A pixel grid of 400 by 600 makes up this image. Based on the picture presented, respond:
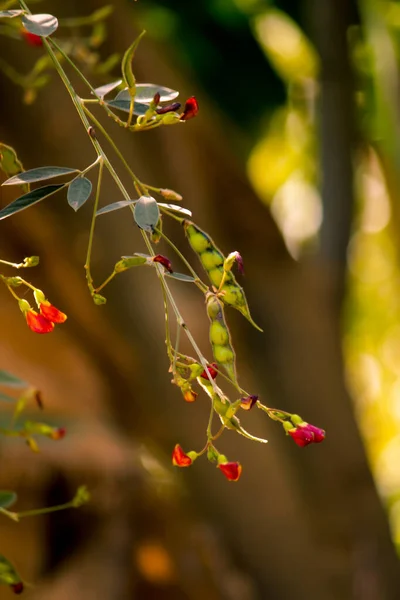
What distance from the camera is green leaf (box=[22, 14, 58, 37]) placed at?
0.30 metres

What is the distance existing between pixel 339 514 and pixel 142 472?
0.30m

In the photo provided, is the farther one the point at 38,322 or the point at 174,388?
the point at 174,388

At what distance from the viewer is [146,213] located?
0.94 feet

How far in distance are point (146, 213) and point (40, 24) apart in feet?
0.29

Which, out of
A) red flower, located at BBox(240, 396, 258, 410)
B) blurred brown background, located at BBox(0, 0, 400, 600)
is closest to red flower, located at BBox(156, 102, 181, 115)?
red flower, located at BBox(240, 396, 258, 410)

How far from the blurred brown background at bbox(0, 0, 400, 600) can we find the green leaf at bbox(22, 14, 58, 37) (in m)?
0.65

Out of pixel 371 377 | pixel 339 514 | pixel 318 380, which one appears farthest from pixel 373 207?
pixel 339 514

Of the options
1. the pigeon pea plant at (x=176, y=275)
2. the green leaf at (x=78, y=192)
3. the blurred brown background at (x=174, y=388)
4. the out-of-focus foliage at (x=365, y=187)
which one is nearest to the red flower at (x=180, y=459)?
the pigeon pea plant at (x=176, y=275)

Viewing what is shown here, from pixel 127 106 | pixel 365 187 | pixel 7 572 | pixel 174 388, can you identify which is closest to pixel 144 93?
pixel 127 106

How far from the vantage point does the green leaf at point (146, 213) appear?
282 mm

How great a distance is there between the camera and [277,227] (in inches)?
46.6

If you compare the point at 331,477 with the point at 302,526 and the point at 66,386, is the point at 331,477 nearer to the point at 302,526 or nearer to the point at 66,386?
the point at 302,526

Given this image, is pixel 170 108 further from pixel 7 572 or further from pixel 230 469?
pixel 7 572

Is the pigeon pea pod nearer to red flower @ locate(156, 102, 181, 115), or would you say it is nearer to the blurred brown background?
red flower @ locate(156, 102, 181, 115)
